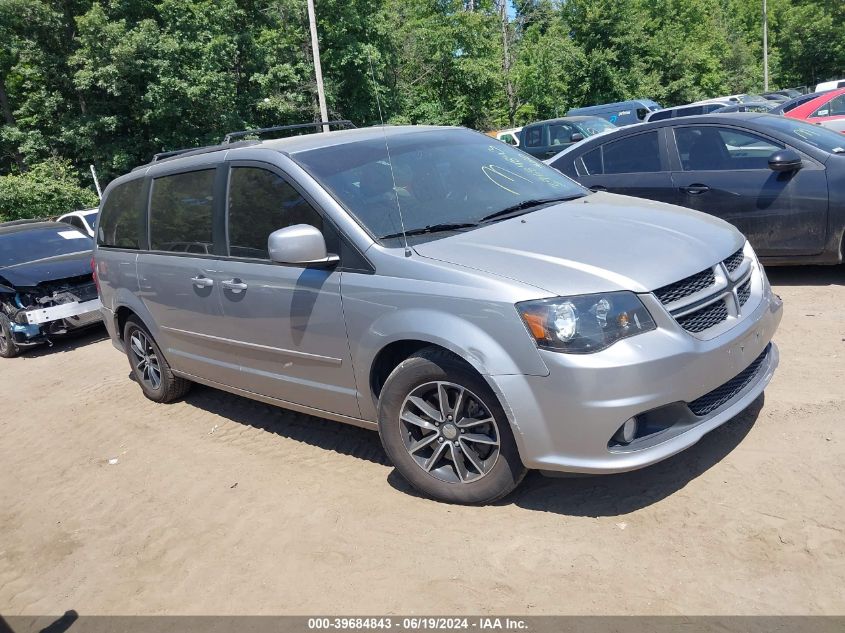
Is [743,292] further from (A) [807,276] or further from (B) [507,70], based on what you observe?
(B) [507,70]

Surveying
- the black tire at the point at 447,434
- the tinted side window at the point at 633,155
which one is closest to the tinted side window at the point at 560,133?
the tinted side window at the point at 633,155

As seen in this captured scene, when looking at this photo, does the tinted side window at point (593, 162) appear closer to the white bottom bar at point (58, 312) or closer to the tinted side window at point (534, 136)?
the white bottom bar at point (58, 312)

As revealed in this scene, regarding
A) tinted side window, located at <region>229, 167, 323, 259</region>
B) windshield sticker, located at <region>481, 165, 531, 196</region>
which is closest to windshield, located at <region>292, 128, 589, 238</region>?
windshield sticker, located at <region>481, 165, 531, 196</region>

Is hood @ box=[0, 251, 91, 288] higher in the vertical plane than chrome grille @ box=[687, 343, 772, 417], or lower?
higher

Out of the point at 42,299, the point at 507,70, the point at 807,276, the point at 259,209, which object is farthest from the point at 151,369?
the point at 507,70

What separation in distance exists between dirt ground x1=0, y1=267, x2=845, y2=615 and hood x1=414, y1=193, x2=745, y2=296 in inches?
41.6

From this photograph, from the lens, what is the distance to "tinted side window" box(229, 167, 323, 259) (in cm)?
415

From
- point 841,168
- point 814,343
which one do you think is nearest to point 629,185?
point 841,168

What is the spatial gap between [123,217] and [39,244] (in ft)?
16.2

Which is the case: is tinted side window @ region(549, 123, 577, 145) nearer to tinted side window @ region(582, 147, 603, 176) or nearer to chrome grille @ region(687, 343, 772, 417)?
tinted side window @ region(582, 147, 603, 176)

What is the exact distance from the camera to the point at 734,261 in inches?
151

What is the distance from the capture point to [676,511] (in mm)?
3410

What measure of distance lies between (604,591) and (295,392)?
2171 mm

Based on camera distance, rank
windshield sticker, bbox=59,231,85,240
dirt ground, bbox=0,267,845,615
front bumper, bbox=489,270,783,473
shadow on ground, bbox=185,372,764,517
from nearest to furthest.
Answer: dirt ground, bbox=0,267,845,615 < front bumper, bbox=489,270,783,473 < shadow on ground, bbox=185,372,764,517 < windshield sticker, bbox=59,231,85,240
